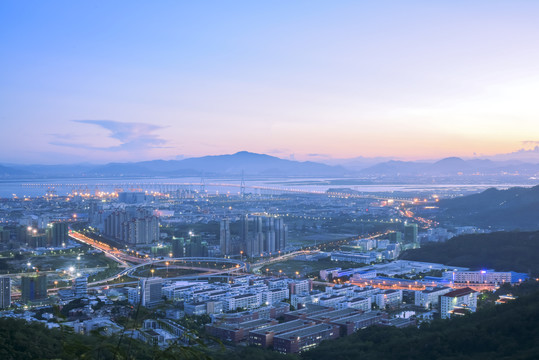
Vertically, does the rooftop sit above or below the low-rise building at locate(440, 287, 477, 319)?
above

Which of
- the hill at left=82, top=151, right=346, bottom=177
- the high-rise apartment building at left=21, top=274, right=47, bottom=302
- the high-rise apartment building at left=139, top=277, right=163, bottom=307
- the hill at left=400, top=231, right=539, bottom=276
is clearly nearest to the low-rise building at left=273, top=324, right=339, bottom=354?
the high-rise apartment building at left=139, top=277, right=163, bottom=307

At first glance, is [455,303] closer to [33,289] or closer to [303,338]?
[303,338]

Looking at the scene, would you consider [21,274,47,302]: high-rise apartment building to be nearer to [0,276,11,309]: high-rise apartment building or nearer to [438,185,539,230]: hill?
[0,276,11,309]: high-rise apartment building

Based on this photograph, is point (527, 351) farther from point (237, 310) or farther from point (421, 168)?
point (421, 168)

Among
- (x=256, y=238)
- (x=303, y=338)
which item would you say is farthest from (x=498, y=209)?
(x=303, y=338)

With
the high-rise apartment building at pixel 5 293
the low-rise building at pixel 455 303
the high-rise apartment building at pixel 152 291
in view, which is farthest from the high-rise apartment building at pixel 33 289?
the low-rise building at pixel 455 303

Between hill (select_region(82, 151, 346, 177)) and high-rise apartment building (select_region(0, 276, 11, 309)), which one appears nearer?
high-rise apartment building (select_region(0, 276, 11, 309))
